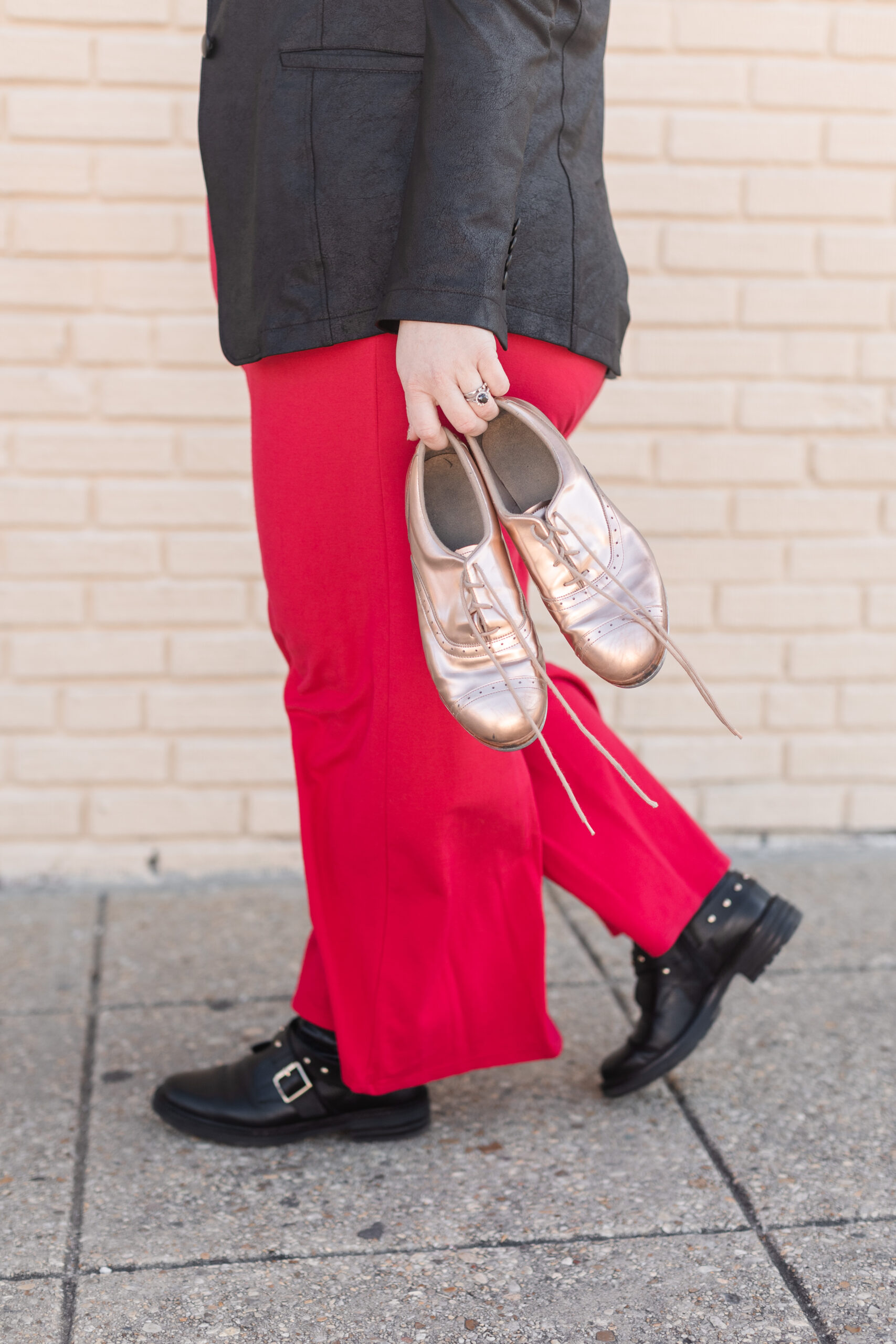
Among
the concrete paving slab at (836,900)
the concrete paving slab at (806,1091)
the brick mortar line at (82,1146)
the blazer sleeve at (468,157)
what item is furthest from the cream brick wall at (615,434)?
the blazer sleeve at (468,157)

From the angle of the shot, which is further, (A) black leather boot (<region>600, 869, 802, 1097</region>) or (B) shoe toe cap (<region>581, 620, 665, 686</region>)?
(A) black leather boot (<region>600, 869, 802, 1097</region>)

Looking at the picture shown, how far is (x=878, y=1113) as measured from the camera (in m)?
1.88

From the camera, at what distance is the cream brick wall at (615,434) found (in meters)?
2.63

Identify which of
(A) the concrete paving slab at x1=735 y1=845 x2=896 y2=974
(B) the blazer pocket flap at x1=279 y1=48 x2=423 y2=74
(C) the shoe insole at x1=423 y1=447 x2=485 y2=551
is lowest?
(A) the concrete paving slab at x1=735 y1=845 x2=896 y2=974

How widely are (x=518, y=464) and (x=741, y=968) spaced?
0.84 m

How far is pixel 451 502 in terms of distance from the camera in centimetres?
150

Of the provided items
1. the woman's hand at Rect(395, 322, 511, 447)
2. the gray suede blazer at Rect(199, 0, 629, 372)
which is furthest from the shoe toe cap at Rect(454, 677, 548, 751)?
the gray suede blazer at Rect(199, 0, 629, 372)

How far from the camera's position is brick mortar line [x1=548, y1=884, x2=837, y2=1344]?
4.71 feet

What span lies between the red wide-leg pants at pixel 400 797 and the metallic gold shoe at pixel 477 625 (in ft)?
0.33

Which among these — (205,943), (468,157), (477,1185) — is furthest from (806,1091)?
(468,157)

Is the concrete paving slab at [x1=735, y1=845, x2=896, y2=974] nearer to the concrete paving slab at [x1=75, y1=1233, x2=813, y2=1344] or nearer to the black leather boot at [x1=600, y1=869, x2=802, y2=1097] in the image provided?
the black leather boot at [x1=600, y1=869, x2=802, y2=1097]

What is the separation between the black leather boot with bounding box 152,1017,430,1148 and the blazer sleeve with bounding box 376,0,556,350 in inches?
41.2

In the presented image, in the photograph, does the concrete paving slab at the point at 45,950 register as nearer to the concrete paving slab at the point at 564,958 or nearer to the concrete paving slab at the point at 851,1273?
the concrete paving slab at the point at 564,958

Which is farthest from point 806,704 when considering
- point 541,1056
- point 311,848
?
point 311,848
